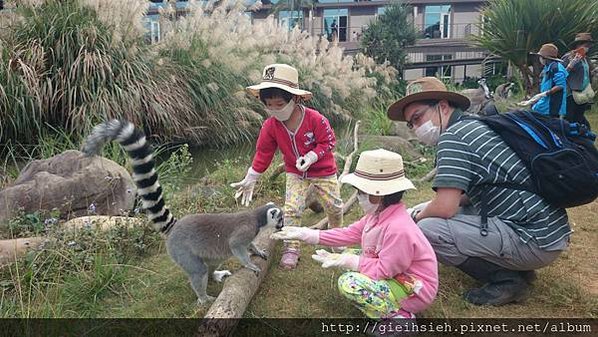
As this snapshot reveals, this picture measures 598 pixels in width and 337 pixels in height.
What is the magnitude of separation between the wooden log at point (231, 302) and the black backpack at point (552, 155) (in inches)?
55.1

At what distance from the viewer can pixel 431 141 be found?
2957mm

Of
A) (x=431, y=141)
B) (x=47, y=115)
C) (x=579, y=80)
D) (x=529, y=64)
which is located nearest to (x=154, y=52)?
(x=47, y=115)

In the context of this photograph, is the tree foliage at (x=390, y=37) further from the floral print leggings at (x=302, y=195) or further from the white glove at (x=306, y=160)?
the white glove at (x=306, y=160)

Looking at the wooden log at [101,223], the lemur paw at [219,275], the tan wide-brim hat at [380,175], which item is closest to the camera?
the tan wide-brim hat at [380,175]

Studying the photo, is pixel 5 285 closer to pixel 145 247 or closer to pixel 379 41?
pixel 145 247

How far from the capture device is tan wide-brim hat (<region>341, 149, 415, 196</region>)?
246 cm

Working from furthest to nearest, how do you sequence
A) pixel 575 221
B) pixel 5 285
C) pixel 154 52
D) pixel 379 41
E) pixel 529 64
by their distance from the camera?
pixel 379 41 < pixel 529 64 < pixel 154 52 < pixel 575 221 < pixel 5 285

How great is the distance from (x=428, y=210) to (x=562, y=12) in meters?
10.5

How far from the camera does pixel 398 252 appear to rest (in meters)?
2.43

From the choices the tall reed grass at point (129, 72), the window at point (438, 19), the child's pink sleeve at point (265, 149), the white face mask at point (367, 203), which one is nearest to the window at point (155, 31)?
the tall reed grass at point (129, 72)

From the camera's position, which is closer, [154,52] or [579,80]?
[579,80]

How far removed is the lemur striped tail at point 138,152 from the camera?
304cm

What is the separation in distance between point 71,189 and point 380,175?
10.1ft

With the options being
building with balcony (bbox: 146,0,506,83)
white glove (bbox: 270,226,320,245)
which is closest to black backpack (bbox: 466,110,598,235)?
white glove (bbox: 270,226,320,245)
